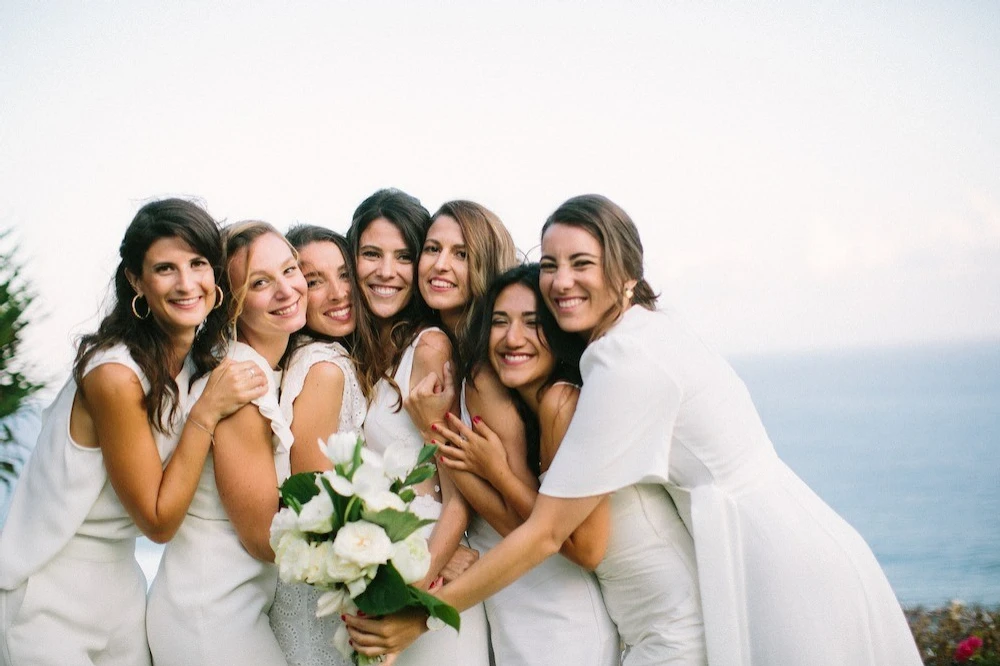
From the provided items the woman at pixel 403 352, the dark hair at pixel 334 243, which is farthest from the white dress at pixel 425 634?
the dark hair at pixel 334 243

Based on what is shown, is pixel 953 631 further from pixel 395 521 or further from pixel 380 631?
pixel 395 521

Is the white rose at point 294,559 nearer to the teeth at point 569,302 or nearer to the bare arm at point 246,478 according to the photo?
the bare arm at point 246,478

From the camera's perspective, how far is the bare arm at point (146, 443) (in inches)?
139

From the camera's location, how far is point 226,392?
142 inches

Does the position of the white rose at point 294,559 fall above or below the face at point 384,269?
below

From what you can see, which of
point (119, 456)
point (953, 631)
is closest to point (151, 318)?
point (119, 456)

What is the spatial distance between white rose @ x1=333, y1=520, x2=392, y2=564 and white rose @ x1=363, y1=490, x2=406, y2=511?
0.07m

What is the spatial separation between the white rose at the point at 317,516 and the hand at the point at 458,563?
1.06 meters

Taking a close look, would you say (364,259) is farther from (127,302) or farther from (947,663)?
(947,663)

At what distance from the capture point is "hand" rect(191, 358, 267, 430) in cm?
360

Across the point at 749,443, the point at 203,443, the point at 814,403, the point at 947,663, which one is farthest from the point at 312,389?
the point at 814,403

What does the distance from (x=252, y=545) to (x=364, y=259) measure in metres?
1.59

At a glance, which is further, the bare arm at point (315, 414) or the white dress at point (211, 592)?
the bare arm at point (315, 414)

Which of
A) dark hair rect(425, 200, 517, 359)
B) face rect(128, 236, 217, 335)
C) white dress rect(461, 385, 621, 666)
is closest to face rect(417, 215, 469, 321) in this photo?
dark hair rect(425, 200, 517, 359)
